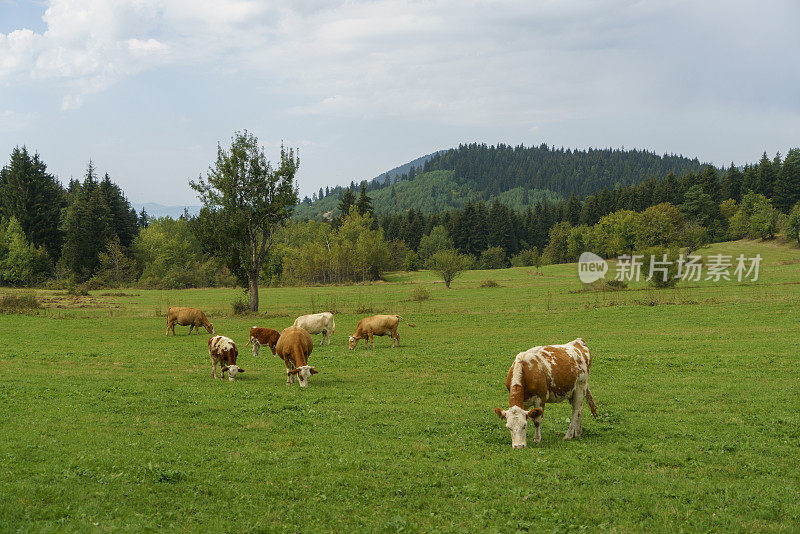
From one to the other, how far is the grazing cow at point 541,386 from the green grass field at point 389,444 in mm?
530

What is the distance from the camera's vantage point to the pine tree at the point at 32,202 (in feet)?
311

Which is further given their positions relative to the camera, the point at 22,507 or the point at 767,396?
the point at 767,396

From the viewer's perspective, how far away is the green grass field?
26.0ft

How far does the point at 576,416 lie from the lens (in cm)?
1209

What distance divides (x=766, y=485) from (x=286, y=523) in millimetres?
8223

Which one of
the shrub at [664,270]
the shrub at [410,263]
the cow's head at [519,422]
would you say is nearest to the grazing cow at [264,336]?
the cow's head at [519,422]

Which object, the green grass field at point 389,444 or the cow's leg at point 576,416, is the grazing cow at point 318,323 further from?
the cow's leg at point 576,416

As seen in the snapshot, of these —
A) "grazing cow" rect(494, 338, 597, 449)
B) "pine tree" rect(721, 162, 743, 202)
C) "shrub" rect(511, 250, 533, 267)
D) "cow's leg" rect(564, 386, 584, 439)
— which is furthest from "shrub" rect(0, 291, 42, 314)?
"pine tree" rect(721, 162, 743, 202)

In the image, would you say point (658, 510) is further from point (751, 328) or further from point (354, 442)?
point (751, 328)

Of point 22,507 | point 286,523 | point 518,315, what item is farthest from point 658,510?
point 518,315

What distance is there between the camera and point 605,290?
60.3 metres

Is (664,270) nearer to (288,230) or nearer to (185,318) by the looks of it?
(288,230)

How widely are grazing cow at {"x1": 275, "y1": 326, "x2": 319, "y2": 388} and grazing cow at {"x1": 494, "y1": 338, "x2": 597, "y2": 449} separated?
8735 millimetres

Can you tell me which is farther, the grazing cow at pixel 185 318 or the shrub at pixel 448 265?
the shrub at pixel 448 265
